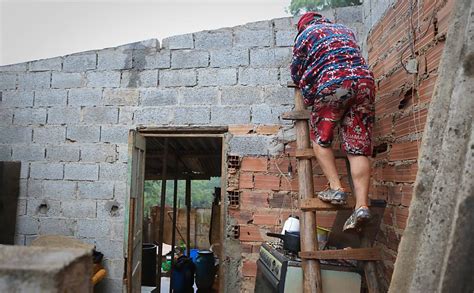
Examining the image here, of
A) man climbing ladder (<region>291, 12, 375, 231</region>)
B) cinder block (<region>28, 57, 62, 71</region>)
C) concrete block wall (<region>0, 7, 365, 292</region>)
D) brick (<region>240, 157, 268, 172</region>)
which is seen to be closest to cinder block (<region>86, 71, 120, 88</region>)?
concrete block wall (<region>0, 7, 365, 292</region>)

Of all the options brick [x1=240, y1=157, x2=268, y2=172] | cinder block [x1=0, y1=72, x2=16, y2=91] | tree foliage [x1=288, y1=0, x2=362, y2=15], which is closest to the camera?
brick [x1=240, y1=157, x2=268, y2=172]

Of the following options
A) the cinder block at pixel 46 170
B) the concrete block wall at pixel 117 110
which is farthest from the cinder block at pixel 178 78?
the cinder block at pixel 46 170

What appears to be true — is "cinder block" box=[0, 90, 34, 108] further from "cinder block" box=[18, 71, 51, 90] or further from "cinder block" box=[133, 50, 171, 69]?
"cinder block" box=[133, 50, 171, 69]

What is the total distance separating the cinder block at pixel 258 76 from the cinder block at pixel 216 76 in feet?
0.25

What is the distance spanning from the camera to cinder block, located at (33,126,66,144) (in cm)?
362

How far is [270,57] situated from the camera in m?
3.39

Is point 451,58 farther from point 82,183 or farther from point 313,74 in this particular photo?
point 82,183

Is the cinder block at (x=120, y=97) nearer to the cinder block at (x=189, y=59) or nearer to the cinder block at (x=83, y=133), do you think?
the cinder block at (x=83, y=133)

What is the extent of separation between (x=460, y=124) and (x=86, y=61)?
11.5 feet

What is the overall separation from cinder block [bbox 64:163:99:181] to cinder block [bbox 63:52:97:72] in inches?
37.3

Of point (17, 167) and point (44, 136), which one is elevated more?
point (44, 136)

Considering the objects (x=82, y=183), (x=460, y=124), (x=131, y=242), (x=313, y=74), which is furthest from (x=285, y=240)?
(x=82, y=183)

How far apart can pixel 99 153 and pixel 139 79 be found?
802 mm

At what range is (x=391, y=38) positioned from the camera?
8.14 feet
